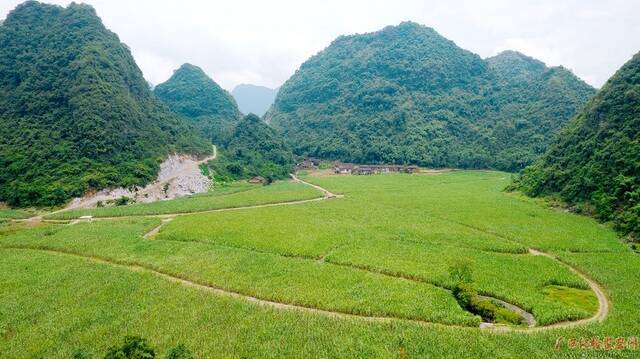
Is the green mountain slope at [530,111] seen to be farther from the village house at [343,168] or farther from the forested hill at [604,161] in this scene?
the village house at [343,168]

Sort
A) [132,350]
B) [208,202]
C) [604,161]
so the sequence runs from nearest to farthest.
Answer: [132,350], [604,161], [208,202]

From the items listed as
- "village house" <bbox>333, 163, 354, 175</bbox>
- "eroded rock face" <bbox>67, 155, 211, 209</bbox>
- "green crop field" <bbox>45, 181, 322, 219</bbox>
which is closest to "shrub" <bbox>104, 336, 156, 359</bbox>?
"green crop field" <bbox>45, 181, 322, 219</bbox>

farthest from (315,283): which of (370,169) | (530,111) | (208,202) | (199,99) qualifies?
(199,99)

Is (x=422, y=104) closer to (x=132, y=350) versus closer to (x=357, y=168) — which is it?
(x=357, y=168)

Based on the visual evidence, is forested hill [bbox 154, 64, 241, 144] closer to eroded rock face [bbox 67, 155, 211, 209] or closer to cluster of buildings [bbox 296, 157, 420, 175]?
cluster of buildings [bbox 296, 157, 420, 175]

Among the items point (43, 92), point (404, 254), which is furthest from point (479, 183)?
point (43, 92)

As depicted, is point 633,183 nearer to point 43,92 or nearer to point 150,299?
point 150,299
